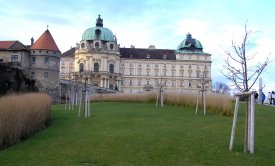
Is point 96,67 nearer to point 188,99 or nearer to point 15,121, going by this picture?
Answer: point 188,99

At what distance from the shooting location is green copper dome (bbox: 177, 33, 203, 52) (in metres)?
128

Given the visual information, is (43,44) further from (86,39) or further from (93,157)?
(93,157)

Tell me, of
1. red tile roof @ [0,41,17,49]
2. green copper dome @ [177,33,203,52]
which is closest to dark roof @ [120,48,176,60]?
green copper dome @ [177,33,203,52]

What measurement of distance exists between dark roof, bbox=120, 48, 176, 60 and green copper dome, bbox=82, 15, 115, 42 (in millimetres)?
9737

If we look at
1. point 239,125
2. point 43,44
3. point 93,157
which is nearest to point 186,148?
point 93,157

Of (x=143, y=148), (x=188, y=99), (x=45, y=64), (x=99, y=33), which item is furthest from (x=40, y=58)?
(x=143, y=148)

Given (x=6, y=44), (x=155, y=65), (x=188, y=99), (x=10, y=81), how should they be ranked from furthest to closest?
(x=155, y=65) < (x=6, y=44) < (x=10, y=81) < (x=188, y=99)

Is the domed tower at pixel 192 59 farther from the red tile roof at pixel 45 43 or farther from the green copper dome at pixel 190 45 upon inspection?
the red tile roof at pixel 45 43

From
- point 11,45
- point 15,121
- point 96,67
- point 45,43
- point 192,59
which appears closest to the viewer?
point 15,121

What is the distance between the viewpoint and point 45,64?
7169 centimetres

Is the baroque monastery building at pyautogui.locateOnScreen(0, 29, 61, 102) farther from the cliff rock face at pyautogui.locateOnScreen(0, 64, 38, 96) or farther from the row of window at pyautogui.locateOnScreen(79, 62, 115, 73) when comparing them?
the row of window at pyautogui.locateOnScreen(79, 62, 115, 73)

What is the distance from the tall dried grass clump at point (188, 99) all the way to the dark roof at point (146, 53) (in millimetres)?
77756

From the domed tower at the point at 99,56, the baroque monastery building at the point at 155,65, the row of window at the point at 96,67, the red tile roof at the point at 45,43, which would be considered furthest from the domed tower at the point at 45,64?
the baroque monastery building at the point at 155,65

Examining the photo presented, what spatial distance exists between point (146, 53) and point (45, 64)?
62.2 m
